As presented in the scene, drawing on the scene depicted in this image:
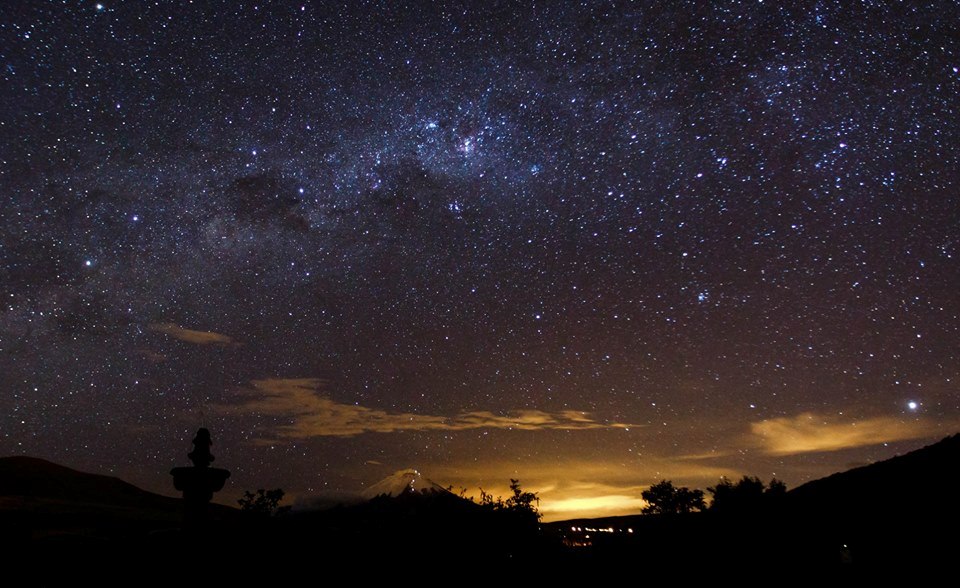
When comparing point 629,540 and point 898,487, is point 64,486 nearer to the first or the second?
point 629,540

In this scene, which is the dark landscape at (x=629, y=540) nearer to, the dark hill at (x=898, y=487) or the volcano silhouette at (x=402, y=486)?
the dark hill at (x=898, y=487)

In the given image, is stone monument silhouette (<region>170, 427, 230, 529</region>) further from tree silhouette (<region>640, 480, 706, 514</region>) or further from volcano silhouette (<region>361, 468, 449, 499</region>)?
tree silhouette (<region>640, 480, 706, 514</region>)

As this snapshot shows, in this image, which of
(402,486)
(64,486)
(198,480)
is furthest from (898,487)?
(64,486)

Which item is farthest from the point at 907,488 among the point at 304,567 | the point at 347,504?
the point at 347,504

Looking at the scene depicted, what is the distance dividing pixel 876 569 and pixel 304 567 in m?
12.1

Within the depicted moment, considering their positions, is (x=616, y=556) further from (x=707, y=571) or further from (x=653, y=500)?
(x=653, y=500)

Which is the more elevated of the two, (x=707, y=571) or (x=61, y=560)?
(x=61, y=560)

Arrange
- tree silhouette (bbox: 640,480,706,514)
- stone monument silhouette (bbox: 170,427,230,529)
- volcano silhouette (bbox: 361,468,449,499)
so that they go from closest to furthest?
1. stone monument silhouette (bbox: 170,427,230,529)
2. volcano silhouette (bbox: 361,468,449,499)
3. tree silhouette (bbox: 640,480,706,514)

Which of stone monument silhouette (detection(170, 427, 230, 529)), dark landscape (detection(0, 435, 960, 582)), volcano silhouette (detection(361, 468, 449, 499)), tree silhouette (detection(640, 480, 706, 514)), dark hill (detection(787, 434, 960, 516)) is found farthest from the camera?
tree silhouette (detection(640, 480, 706, 514))

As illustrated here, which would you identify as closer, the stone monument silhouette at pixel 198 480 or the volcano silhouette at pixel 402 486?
the stone monument silhouette at pixel 198 480

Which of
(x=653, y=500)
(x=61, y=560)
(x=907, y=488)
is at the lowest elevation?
(x=653, y=500)

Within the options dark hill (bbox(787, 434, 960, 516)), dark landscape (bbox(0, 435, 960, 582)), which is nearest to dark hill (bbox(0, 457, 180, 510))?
dark landscape (bbox(0, 435, 960, 582))

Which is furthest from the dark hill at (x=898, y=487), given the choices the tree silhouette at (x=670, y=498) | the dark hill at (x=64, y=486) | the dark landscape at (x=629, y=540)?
the dark hill at (x=64, y=486)

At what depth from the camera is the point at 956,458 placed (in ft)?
39.0
